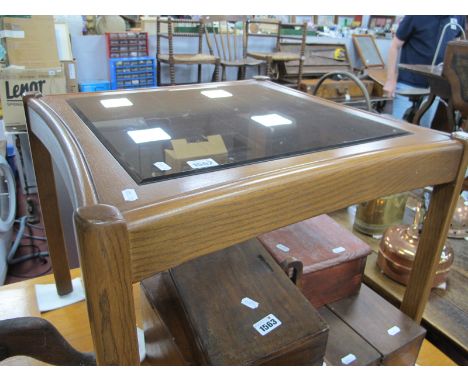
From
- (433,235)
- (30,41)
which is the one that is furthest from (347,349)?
(30,41)

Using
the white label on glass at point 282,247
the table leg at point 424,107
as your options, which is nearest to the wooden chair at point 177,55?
the table leg at point 424,107

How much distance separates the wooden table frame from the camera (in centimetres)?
35

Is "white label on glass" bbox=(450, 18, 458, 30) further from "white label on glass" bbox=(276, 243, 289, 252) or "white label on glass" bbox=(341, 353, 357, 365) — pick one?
"white label on glass" bbox=(341, 353, 357, 365)

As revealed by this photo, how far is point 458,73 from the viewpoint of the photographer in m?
1.99

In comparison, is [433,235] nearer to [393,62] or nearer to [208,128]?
[208,128]

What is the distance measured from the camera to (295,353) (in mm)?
614

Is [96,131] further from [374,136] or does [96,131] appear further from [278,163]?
[374,136]

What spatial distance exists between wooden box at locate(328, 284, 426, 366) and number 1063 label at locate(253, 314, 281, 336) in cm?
24

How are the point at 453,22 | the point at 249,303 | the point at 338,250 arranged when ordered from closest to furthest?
the point at 249,303 < the point at 338,250 < the point at 453,22

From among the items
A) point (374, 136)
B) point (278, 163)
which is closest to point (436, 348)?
point (374, 136)

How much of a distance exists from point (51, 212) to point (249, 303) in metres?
0.53

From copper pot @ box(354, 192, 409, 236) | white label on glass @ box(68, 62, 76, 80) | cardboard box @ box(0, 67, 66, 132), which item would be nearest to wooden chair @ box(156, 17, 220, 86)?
white label on glass @ box(68, 62, 76, 80)

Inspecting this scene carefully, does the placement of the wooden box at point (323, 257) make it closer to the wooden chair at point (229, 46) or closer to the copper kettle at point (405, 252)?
the copper kettle at point (405, 252)

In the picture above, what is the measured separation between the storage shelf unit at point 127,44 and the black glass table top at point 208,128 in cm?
251
